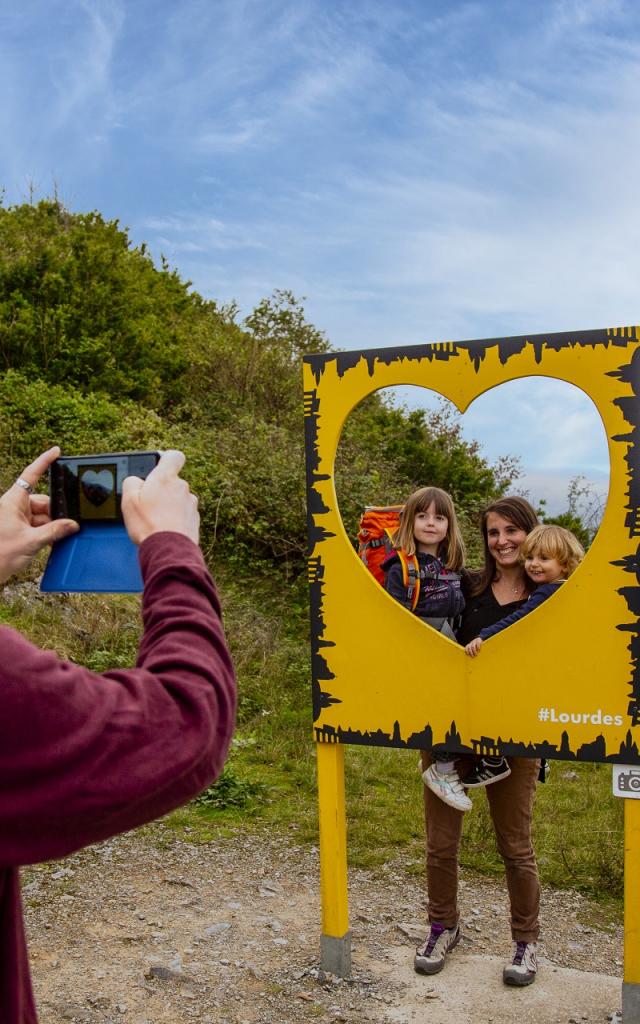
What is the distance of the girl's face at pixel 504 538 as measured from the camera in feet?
11.9

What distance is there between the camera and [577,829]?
5082mm

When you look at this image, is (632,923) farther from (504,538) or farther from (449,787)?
(504,538)

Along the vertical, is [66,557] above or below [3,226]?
below

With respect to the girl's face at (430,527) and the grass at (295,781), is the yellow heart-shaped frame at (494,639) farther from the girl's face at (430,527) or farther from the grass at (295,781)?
the grass at (295,781)

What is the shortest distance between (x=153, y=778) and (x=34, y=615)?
659 cm

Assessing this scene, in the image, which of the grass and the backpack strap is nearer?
the backpack strap

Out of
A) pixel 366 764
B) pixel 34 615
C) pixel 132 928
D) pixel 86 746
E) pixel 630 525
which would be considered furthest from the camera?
pixel 34 615

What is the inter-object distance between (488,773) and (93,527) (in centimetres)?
258

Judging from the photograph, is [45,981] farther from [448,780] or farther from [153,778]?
[153,778]

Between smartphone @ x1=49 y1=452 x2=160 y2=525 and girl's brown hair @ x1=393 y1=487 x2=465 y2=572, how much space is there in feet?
8.19

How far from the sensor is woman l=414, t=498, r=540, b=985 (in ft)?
Answer: 11.5

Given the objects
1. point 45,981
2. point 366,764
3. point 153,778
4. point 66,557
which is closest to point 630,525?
point 66,557

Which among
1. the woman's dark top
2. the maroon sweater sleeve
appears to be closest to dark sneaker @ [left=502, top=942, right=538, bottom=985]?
the woman's dark top

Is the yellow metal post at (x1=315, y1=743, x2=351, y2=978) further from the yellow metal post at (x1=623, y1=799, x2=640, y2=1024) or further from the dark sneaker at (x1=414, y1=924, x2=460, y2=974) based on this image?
the yellow metal post at (x1=623, y1=799, x2=640, y2=1024)
